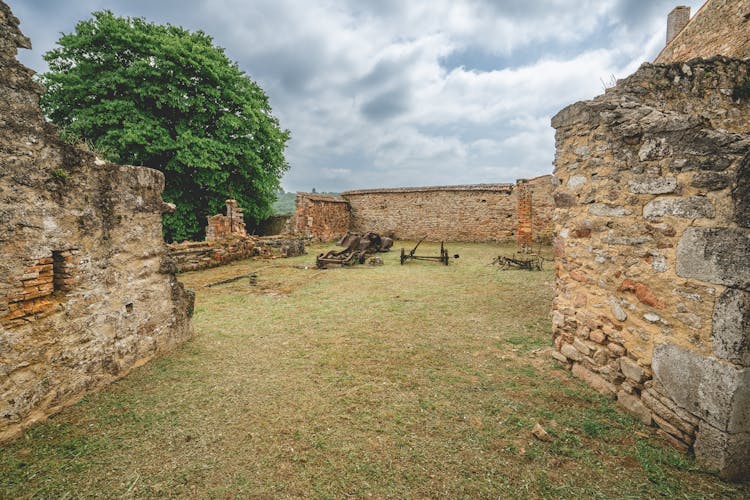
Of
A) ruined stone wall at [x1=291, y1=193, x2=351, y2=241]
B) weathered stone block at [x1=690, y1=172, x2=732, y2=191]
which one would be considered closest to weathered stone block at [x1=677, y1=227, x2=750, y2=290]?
weathered stone block at [x1=690, y1=172, x2=732, y2=191]

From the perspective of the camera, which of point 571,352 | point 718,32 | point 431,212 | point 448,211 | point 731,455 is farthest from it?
point 431,212

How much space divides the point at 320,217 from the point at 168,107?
30.7ft

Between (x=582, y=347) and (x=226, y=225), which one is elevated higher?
(x=226, y=225)

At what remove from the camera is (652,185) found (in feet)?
9.19

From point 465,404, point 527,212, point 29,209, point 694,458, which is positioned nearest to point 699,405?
point 694,458

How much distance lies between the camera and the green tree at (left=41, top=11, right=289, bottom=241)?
11359 mm

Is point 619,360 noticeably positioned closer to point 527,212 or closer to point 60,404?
point 60,404

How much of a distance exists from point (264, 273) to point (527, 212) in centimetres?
1258

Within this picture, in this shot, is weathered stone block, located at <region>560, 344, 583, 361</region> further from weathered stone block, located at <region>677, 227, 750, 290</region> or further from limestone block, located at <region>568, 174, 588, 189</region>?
limestone block, located at <region>568, 174, 588, 189</region>

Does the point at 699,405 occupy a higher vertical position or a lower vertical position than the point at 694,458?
higher

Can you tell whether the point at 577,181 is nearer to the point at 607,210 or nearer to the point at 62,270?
the point at 607,210

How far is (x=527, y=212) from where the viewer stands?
15047 millimetres

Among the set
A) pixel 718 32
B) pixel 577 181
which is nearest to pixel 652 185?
pixel 577 181

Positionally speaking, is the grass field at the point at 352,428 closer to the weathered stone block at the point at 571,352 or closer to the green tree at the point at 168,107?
the weathered stone block at the point at 571,352
